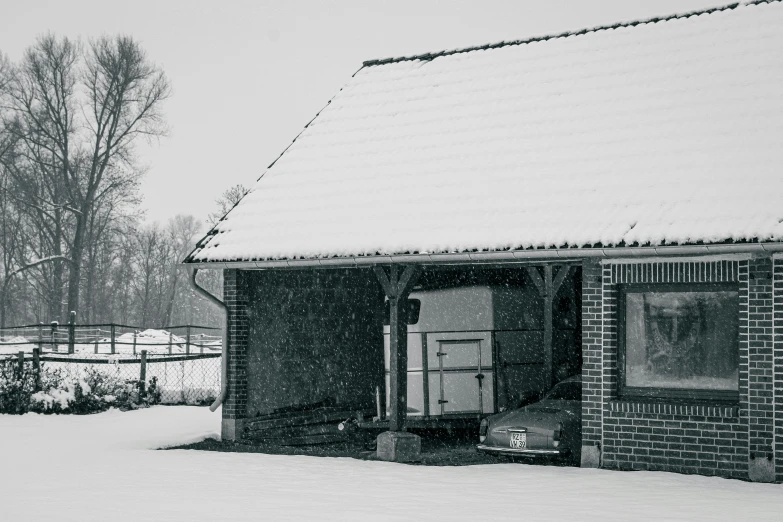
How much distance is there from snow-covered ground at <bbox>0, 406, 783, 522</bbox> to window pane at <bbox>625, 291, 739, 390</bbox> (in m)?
1.22

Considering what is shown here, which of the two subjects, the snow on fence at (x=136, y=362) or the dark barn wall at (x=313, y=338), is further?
the snow on fence at (x=136, y=362)

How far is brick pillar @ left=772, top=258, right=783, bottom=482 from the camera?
37.9 ft

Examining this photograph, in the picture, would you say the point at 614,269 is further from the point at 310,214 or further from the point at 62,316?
the point at 62,316

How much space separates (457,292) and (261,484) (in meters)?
6.03

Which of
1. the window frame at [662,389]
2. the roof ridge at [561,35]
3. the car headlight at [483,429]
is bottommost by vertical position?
the car headlight at [483,429]

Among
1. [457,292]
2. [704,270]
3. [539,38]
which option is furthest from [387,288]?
[539,38]

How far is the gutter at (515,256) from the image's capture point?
11438 mm

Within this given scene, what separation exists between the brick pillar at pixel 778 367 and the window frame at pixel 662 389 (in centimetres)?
44

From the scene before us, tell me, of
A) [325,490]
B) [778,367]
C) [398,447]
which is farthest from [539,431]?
[325,490]

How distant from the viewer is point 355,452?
1505 cm

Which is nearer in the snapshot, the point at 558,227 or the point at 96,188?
the point at 558,227

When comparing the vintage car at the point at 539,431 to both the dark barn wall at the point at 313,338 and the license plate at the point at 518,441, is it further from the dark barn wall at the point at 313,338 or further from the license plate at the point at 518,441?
the dark barn wall at the point at 313,338

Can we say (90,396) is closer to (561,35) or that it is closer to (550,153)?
(550,153)

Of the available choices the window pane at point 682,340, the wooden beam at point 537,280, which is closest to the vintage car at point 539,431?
the window pane at point 682,340
